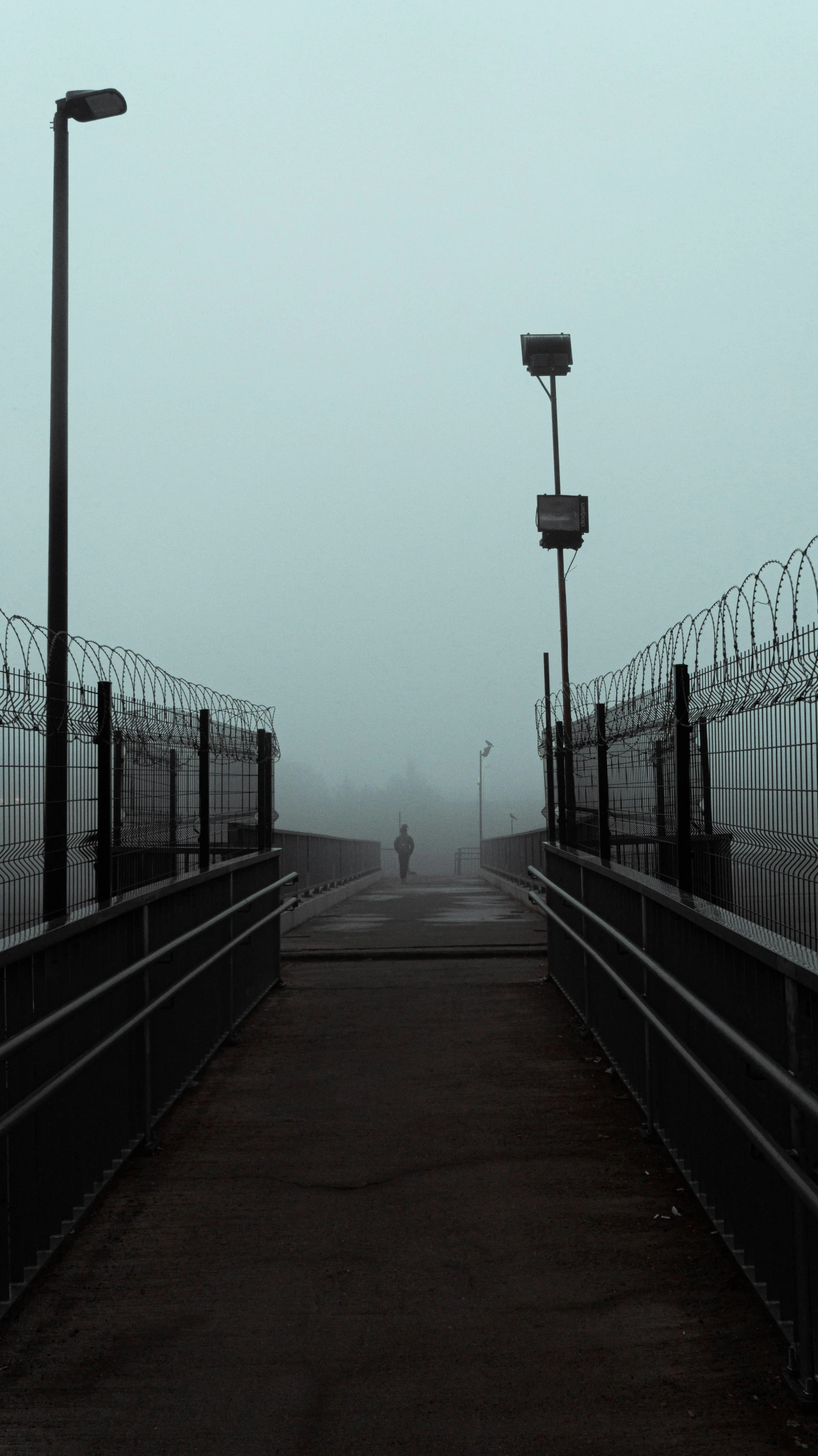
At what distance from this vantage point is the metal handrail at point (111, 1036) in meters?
4.00

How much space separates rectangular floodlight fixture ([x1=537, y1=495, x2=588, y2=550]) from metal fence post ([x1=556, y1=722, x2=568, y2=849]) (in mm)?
9469

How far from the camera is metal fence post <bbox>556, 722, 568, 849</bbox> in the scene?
11.5m

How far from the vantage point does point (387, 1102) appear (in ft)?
22.4

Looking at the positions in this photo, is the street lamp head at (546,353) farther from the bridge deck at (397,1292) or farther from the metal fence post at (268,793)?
the bridge deck at (397,1292)

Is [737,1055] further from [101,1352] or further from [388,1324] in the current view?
[101,1352]

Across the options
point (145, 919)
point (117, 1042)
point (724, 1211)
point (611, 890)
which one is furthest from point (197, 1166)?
point (611, 890)

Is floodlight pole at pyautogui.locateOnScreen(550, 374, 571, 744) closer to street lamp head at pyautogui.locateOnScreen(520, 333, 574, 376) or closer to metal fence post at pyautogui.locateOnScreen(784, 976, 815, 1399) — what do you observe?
street lamp head at pyautogui.locateOnScreen(520, 333, 574, 376)

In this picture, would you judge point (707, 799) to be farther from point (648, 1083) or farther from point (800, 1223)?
point (800, 1223)

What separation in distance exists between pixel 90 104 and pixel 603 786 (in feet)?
20.6

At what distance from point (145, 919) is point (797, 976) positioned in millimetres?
3536

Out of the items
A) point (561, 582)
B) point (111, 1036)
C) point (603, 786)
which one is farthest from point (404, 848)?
point (111, 1036)

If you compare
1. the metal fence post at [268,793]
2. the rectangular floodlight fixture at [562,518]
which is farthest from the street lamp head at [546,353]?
the metal fence post at [268,793]

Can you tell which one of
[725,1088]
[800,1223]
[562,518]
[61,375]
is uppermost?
[562,518]

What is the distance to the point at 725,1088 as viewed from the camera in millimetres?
4629
